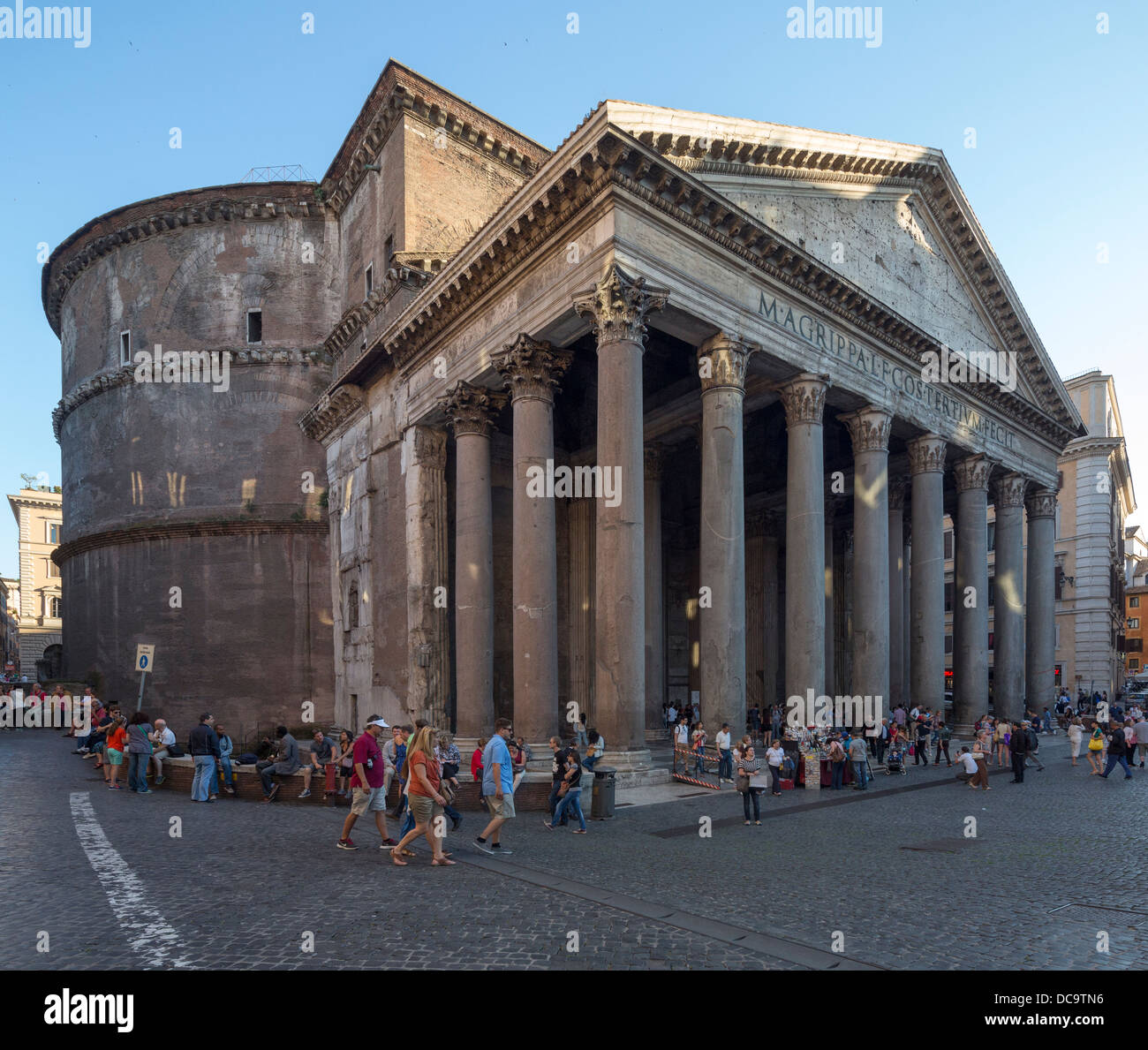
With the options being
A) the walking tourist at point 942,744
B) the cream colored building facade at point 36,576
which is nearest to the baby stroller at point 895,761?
the walking tourist at point 942,744

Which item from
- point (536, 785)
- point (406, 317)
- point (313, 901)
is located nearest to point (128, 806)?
point (536, 785)

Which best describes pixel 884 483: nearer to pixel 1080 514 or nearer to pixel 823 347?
pixel 823 347

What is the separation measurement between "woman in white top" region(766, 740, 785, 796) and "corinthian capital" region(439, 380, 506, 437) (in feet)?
32.8

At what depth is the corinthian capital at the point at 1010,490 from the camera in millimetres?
28984

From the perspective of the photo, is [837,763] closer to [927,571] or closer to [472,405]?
[927,571]

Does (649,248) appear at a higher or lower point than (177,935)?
higher

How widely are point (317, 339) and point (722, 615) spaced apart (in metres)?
20.6

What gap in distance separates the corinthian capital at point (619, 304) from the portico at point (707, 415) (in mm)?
47

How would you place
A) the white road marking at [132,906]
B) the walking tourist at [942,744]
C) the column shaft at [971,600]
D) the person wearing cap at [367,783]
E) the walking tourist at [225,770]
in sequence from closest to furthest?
the white road marking at [132,906], the person wearing cap at [367,783], the walking tourist at [225,770], the walking tourist at [942,744], the column shaft at [971,600]

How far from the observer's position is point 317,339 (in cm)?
3030

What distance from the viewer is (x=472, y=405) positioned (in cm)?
1994

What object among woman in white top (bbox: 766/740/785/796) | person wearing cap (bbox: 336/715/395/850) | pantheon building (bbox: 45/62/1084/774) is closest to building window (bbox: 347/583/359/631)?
pantheon building (bbox: 45/62/1084/774)

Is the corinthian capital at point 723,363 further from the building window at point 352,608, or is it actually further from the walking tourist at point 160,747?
the building window at point 352,608

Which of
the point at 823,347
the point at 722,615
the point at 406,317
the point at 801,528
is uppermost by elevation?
the point at 406,317
